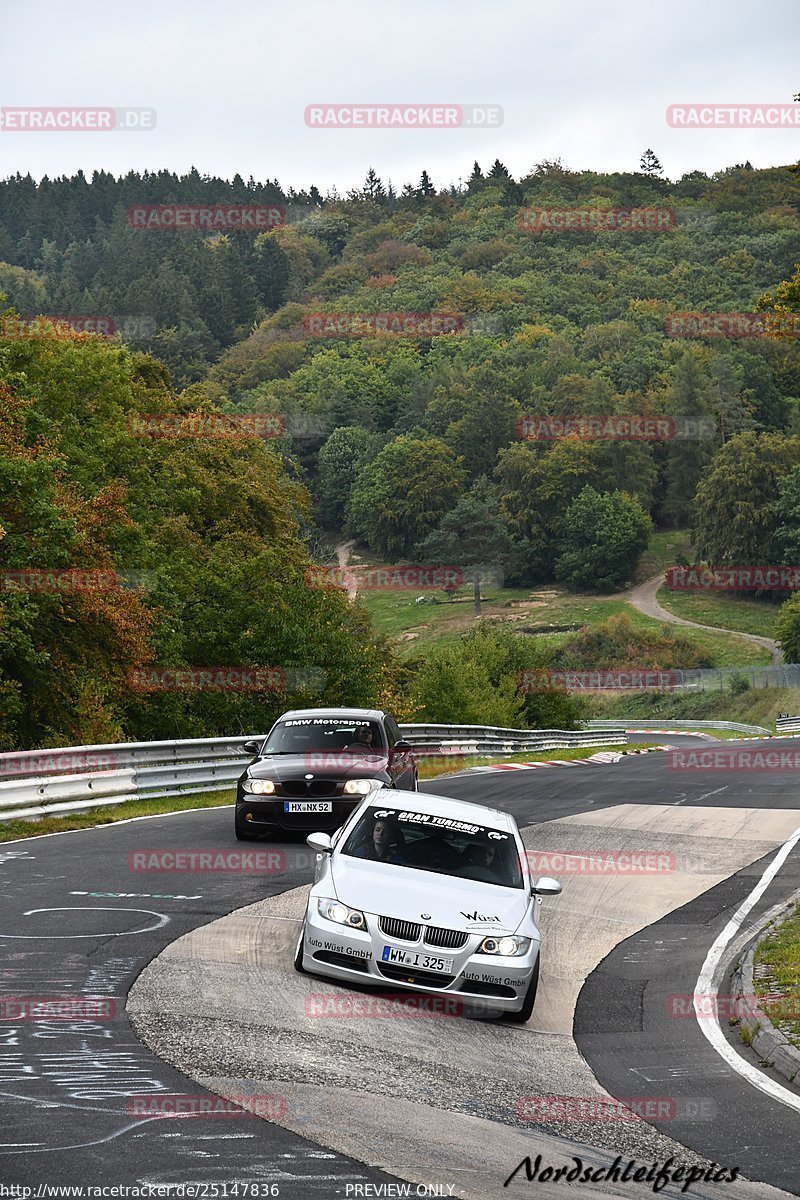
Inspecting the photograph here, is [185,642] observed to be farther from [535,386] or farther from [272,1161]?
[535,386]

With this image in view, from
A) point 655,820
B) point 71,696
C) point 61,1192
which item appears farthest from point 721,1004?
point 71,696

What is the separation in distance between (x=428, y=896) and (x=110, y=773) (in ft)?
39.3

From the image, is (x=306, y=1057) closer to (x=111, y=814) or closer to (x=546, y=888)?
(x=546, y=888)

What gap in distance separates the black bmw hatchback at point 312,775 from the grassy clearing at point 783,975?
528cm

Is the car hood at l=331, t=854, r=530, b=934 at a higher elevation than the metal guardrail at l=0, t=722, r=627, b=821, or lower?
higher

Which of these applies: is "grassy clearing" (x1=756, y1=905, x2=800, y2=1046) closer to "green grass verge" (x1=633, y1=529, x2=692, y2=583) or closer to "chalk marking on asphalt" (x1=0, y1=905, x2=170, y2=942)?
"chalk marking on asphalt" (x1=0, y1=905, x2=170, y2=942)

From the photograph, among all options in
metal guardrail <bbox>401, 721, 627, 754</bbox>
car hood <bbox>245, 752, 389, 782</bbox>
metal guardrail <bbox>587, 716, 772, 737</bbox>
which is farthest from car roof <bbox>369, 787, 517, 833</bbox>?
metal guardrail <bbox>587, 716, 772, 737</bbox>

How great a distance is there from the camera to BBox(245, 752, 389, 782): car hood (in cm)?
1633

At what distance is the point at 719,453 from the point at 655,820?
13324cm

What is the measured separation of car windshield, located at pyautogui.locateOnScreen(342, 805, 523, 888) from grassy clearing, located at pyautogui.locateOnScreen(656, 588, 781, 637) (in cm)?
12100

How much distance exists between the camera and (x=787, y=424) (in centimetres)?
18475

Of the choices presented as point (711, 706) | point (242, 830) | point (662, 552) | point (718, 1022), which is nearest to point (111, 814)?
point (242, 830)

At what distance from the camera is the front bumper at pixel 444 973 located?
9242mm

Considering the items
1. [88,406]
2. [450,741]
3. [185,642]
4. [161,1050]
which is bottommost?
[450,741]
